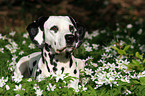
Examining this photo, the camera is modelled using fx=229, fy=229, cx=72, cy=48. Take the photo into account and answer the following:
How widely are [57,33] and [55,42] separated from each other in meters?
0.14

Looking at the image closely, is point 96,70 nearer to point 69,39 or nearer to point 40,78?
point 40,78

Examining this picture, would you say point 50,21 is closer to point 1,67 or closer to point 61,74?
point 61,74

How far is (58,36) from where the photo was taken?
138 inches

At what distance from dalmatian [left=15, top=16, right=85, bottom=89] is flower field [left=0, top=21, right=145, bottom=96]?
19 centimetres

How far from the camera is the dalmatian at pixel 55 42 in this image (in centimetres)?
353

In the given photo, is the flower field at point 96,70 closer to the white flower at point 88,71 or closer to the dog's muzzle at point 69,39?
the white flower at point 88,71

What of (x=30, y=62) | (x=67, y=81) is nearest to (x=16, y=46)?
(x=30, y=62)

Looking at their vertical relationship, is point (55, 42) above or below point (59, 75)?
above

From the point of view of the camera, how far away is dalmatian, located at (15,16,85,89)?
353cm

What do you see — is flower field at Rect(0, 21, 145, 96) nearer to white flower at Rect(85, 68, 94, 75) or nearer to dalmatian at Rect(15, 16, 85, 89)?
white flower at Rect(85, 68, 94, 75)

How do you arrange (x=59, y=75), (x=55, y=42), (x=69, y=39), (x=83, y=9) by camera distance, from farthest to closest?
1. (x=83, y=9)
2. (x=59, y=75)
3. (x=55, y=42)
4. (x=69, y=39)

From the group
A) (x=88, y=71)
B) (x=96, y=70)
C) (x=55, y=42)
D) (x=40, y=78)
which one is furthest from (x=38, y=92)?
(x=96, y=70)

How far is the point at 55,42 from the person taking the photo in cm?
354

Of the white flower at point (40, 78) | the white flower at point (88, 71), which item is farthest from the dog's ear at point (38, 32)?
the white flower at point (88, 71)
